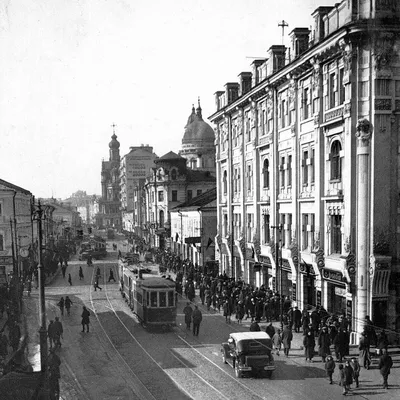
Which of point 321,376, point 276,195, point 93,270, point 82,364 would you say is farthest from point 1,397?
point 93,270

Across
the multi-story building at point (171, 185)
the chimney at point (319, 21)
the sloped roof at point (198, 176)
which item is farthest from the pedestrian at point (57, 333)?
the sloped roof at point (198, 176)

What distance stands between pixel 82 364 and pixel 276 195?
56.1 feet

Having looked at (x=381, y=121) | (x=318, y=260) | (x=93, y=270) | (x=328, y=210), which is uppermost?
(x=381, y=121)

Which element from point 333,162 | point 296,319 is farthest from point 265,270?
point 333,162

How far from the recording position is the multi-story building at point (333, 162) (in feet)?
76.4

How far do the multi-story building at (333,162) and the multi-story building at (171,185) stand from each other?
45.4 metres

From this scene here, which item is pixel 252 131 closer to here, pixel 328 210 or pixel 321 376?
pixel 328 210

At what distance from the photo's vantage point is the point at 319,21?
2725 centimetres

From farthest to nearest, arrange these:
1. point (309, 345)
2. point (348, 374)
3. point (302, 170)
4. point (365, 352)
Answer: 1. point (302, 170)
2. point (309, 345)
3. point (365, 352)
4. point (348, 374)

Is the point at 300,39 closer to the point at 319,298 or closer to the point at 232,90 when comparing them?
the point at 319,298

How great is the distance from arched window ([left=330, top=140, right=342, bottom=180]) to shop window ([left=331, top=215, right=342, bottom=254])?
1927mm

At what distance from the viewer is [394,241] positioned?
77.2ft

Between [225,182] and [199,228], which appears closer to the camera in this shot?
[225,182]

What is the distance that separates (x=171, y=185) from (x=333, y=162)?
58045 mm
